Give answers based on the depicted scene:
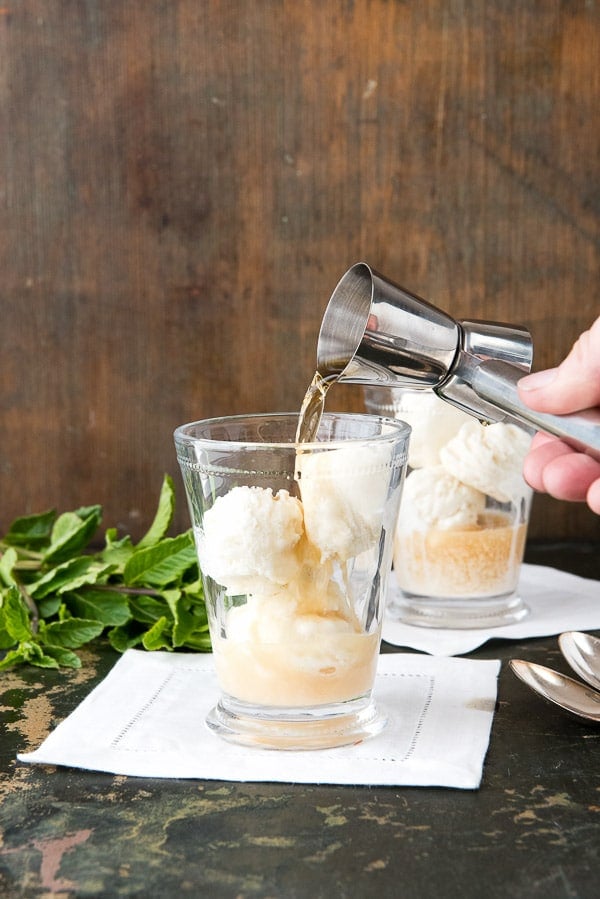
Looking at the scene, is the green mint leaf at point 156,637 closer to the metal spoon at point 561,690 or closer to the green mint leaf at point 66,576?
the green mint leaf at point 66,576

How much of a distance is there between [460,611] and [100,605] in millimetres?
285

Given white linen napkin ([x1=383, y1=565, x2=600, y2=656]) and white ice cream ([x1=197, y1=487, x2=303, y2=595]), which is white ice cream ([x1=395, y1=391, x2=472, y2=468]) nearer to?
white linen napkin ([x1=383, y1=565, x2=600, y2=656])

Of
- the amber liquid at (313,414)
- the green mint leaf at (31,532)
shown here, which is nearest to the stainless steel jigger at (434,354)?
the amber liquid at (313,414)

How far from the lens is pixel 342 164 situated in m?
1.10

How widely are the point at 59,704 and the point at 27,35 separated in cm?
71

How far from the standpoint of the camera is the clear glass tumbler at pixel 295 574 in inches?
23.1

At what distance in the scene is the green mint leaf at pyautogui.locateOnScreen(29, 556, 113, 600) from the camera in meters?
0.82

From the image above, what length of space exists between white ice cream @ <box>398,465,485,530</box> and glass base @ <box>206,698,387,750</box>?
26 cm

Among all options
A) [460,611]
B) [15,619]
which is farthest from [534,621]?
[15,619]

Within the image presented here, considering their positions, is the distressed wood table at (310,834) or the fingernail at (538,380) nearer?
the distressed wood table at (310,834)

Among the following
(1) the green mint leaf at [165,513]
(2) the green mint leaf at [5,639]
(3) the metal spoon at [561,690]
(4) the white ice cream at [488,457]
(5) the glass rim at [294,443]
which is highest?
(5) the glass rim at [294,443]

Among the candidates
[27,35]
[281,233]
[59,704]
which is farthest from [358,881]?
[27,35]

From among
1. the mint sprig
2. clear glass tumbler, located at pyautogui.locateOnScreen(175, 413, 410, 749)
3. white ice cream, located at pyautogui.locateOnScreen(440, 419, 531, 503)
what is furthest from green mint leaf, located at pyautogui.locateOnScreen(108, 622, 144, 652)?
white ice cream, located at pyautogui.locateOnScreen(440, 419, 531, 503)

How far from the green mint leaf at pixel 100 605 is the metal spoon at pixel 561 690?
0.30 m
